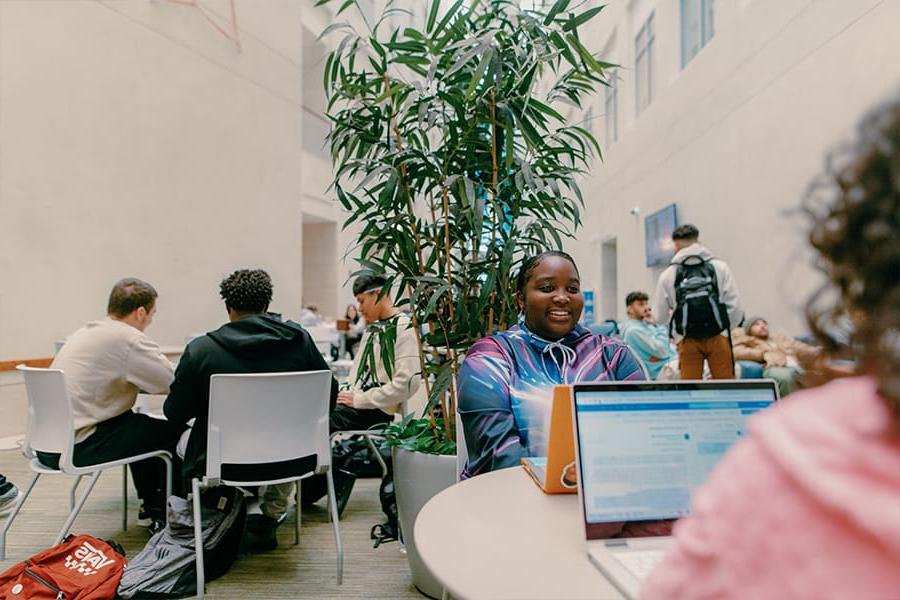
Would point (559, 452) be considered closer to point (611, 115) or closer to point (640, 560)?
point (640, 560)

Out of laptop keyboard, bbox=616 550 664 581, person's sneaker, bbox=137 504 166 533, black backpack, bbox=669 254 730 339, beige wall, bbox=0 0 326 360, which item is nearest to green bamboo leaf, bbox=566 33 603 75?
laptop keyboard, bbox=616 550 664 581

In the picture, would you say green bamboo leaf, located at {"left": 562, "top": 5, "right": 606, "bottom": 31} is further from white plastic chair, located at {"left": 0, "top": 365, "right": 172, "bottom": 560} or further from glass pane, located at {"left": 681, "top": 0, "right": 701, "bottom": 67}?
glass pane, located at {"left": 681, "top": 0, "right": 701, "bottom": 67}

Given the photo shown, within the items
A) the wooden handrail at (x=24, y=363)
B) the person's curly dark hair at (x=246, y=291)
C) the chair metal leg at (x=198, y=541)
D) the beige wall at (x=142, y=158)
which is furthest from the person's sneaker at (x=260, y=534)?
the beige wall at (x=142, y=158)

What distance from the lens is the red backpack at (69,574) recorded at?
2.29 m

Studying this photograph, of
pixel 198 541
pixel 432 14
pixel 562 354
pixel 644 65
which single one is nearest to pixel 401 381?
pixel 198 541

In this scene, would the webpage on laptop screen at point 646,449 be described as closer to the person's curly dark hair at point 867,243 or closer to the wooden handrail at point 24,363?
the person's curly dark hair at point 867,243

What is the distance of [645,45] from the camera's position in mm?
10344

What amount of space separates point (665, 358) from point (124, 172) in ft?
18.4

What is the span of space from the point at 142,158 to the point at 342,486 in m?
4.91

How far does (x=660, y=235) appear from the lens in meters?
9.38

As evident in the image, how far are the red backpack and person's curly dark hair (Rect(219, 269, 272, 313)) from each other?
108 cm

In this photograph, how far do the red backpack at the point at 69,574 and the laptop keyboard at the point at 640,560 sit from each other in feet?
7.07

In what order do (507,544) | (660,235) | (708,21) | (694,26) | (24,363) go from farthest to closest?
(660,235)
(694,26)
(708,21)
(24,363)
(507,544)

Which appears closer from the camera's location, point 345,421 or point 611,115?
point 345,421
